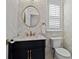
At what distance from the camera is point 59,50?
3.23 meters

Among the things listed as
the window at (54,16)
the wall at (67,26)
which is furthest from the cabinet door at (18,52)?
the wall at (67,26)

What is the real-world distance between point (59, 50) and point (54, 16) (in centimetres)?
97

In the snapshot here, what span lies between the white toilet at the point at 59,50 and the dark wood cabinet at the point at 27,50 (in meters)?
0.42

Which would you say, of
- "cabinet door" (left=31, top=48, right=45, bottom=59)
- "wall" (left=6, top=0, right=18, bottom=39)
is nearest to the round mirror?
"wall" (left=6, top=0, right=18, bottom=39)

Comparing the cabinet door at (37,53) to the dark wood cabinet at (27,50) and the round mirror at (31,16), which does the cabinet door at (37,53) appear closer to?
the dark wood cabinet at (27,50)

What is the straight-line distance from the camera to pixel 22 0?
10.5 ft

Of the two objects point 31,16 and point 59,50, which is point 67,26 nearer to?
point 59,50

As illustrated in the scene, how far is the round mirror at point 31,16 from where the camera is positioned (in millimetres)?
3264

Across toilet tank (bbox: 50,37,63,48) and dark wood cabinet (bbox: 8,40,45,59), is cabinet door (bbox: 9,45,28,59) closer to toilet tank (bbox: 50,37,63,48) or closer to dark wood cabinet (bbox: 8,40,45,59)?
dark wood cabinet (bbox: 8,40,45,59)

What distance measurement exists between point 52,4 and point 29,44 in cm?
141

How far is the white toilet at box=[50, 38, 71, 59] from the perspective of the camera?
2938 millimetres

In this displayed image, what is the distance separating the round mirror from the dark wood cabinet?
66 cm
